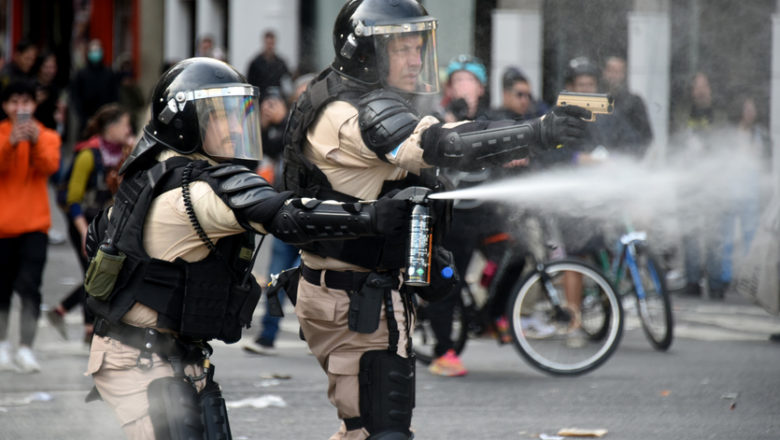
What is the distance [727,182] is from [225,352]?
4.88 metres

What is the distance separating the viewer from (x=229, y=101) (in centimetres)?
363

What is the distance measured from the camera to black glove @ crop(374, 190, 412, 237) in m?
3.36

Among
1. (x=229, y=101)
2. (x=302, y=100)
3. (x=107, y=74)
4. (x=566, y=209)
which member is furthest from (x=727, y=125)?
(x=107, y=74)

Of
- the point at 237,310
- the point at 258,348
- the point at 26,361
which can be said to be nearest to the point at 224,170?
the point at 237,310

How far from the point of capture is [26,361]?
718 cm

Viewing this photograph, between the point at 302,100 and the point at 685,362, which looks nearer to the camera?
the point at 302,100

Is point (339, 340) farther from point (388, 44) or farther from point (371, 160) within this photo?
point (388, 44)

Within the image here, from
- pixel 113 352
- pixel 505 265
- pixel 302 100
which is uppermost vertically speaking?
pixel 302 100

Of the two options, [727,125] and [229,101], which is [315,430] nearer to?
[229,101]

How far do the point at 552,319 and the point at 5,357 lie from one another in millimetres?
3377

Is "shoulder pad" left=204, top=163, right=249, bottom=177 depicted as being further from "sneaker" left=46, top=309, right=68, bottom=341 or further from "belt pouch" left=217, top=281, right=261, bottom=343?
"sneaker" left=46, top=309, right=68, bottom=341

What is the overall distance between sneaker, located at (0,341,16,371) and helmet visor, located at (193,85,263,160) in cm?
415

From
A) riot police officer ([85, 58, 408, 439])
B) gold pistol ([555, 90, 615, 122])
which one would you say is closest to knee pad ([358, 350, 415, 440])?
riot police officer ([85, 58, 408, 439])

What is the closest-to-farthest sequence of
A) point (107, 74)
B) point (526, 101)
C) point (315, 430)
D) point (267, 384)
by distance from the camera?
point (315, 430) < point (267, 384) < point (526, 101) < point (107, 74)
